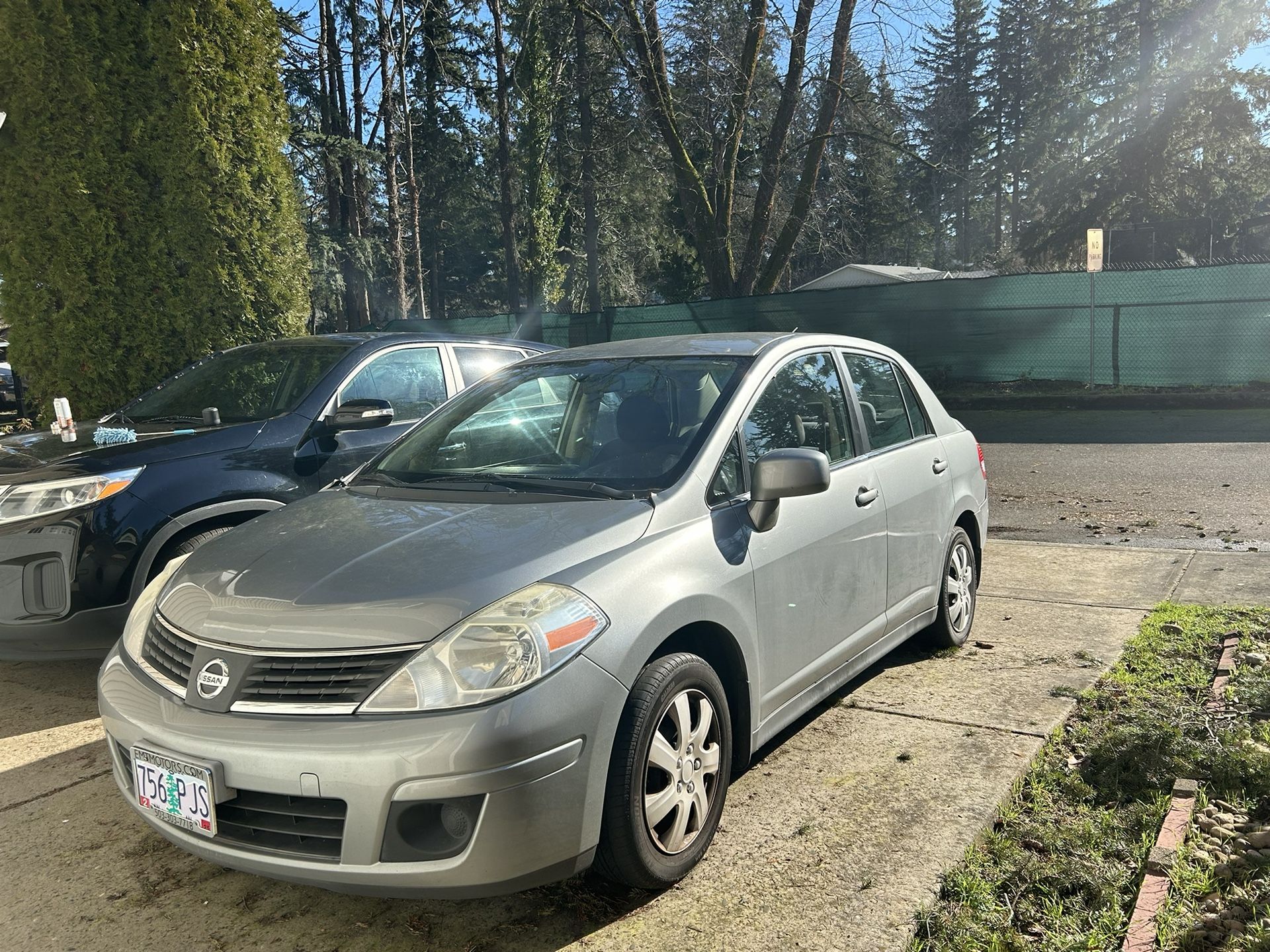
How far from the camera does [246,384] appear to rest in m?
5.64

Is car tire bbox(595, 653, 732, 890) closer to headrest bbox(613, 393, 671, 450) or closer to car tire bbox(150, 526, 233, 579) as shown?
headrest bbox(613, 393, 671, 450)

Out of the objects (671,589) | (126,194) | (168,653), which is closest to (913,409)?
(671,589)

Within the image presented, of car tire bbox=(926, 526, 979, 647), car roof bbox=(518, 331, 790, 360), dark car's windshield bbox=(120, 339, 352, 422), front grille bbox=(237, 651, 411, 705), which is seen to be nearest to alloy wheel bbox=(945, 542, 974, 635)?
car tire bbox=(926, 526, 979, 647)

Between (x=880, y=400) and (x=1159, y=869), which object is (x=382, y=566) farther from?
(x=880, y=400)

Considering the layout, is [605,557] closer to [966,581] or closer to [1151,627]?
[966,581]

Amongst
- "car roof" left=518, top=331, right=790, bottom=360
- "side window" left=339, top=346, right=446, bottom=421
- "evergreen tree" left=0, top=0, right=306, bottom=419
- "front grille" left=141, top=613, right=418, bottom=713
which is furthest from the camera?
"evergreen tree" left=0, top=0, right=306, bottom=419

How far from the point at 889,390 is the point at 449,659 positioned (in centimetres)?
289

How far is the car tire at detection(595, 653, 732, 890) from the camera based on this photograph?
2607 millimetres

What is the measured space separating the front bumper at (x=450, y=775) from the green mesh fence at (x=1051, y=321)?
14694 millimetres

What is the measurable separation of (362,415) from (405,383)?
815 millimetres

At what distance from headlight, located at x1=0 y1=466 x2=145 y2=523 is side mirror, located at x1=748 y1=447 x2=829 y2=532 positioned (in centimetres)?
305

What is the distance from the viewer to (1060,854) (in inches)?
116

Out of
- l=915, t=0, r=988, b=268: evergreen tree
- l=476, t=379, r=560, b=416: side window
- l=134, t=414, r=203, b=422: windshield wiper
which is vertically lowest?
l=134, t=414, r=203, b=422: windshield wiper

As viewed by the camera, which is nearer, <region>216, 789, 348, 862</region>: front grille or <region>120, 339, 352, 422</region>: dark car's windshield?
<region>216, 789, 348, 862</region>: front grille
